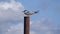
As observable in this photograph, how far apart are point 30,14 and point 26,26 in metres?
5.41

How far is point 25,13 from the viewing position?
105 feet

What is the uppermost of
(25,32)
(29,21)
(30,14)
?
(30,14)

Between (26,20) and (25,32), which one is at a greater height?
(26,20)

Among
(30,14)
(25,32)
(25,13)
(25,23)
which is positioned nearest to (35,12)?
(30,14)

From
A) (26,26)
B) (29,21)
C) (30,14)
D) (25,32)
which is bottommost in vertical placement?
(25,32)

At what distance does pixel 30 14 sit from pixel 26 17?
2241 millimetres

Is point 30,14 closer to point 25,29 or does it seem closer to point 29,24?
point 29,24

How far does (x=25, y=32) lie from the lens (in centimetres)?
3048

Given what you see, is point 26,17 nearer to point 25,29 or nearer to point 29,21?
point 29,21

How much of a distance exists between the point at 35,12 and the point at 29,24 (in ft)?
19.0

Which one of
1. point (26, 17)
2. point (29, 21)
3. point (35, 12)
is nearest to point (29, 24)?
point (29, 21)

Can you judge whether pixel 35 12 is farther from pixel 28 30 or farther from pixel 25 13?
pixel 28 30

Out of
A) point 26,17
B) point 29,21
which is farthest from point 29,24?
point 26,17

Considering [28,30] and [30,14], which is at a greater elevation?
[30,14]
